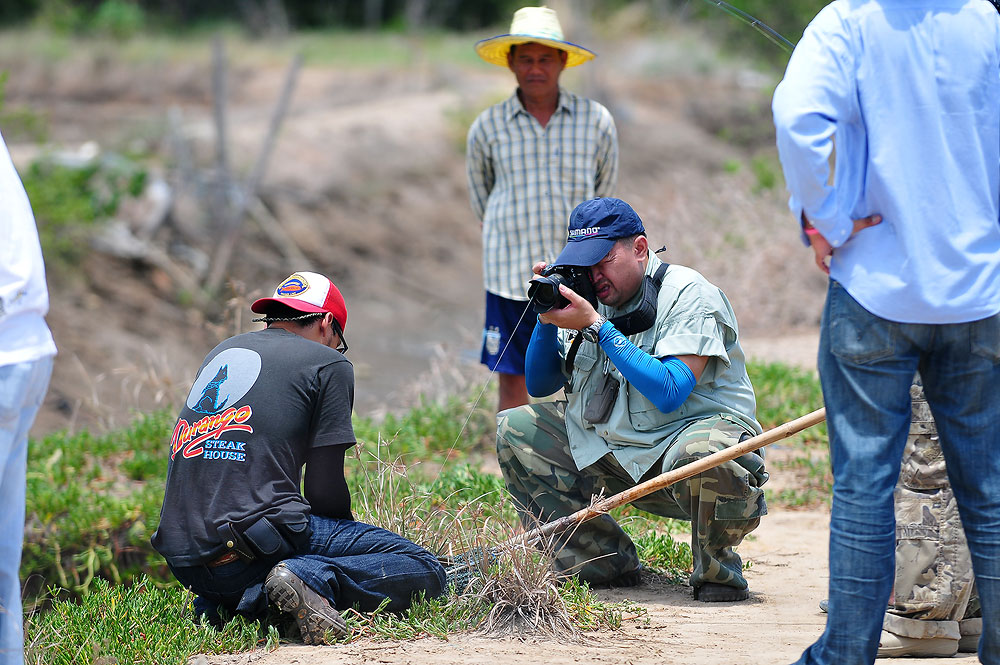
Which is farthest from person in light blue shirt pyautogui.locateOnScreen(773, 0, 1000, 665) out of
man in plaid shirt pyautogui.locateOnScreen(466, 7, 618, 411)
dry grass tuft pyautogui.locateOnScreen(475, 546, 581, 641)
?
man in plaid shirt pyautogui.locateOnScreen(466, 7, 618, 411)

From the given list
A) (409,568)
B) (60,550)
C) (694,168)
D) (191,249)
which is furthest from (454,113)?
(409,568)

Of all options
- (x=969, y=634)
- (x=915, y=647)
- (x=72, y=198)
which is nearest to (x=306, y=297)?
(x=915, y=647)

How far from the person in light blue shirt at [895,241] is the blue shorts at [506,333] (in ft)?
8.47

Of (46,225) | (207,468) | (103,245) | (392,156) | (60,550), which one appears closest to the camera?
(207,468)

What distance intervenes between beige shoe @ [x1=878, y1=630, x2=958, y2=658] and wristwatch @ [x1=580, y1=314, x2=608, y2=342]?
124 cm

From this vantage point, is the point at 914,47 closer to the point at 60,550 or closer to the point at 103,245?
the point at 60,550

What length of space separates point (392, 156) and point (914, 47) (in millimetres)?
14233

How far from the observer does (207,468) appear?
137 inches

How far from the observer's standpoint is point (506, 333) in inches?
208

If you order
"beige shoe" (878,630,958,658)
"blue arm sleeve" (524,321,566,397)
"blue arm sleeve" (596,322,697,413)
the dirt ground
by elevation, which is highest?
"blue arm sleeve" (596,322,697,413)

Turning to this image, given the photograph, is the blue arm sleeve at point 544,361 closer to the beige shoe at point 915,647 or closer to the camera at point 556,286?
the camera at point 556,286

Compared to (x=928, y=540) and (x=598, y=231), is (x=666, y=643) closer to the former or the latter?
(x=928, y=540)

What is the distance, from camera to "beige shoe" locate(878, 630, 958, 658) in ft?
10.7

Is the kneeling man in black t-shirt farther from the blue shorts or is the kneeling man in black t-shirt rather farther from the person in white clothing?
the blue shorts
